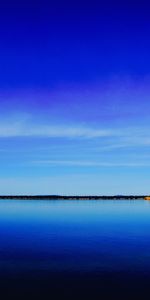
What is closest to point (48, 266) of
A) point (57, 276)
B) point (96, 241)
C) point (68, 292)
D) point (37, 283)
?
point (57, 276)

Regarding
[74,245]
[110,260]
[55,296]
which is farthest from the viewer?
[74,245]

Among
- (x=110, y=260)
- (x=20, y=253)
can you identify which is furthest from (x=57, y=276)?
(x=20, y=253)

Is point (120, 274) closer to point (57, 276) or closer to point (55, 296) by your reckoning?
point (57, 276)

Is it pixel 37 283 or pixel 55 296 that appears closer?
pixel 55 296

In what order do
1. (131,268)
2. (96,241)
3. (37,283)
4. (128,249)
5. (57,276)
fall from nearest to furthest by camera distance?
1. (37,283)
2. (57,276)
3. (131,268)
4. (128,249)
5. (96,241)

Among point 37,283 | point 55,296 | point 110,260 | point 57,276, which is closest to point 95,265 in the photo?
point 110,260

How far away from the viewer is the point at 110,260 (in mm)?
42250

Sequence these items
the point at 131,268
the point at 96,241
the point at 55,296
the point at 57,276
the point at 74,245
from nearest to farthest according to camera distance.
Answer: the point at 55,296 → the point at 57,276 → the point at 131,268 → the point at 74,245 → the point at 96,241

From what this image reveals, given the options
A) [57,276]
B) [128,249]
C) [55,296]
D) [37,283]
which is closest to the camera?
[55,296]

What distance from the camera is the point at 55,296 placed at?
28719 millimetres

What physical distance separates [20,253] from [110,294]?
18.5 meters

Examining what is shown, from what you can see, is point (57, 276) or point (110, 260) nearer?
point (57, 276)

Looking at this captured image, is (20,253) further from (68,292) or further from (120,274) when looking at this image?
(68,292)

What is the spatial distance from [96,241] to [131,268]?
19813mm
